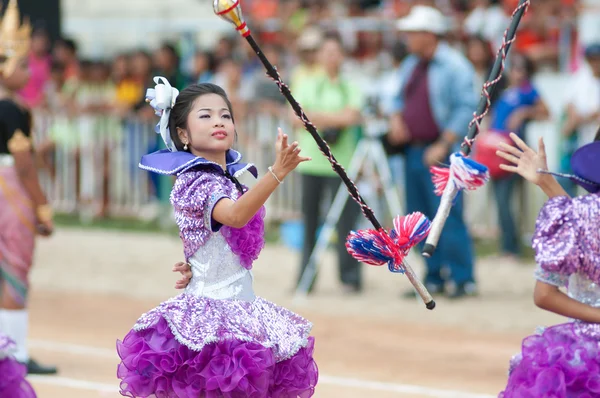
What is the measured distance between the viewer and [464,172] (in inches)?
198

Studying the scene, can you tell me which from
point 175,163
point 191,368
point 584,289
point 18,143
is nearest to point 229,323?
point 191,368

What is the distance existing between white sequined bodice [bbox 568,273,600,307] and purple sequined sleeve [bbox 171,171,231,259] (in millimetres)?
1445

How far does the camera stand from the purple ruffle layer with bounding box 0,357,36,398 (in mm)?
5750

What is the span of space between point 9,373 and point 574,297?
2741mm

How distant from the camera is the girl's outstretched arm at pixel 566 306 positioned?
4645mm

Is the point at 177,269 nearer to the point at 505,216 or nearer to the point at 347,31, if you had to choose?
the point at 505,216

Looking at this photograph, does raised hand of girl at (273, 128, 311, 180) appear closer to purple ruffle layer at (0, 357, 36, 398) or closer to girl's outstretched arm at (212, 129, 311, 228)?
girl's outstretched arm at (212, 129, 311, 228)

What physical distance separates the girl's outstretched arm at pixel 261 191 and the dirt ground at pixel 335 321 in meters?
2.71

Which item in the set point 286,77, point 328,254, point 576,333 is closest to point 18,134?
point 576,333

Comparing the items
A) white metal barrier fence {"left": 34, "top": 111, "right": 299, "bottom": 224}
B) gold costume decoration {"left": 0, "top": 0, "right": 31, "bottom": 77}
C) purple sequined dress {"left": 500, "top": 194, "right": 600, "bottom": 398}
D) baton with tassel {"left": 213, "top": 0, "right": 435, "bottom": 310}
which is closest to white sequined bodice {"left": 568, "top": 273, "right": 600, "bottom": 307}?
purple sequined dress {"left": 500, "top": 194, "right": 600, "bottom": 398}

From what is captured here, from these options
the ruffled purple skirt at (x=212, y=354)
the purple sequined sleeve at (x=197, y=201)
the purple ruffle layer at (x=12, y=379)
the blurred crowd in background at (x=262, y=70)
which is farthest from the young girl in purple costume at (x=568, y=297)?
the blurred crowd in background at (x=262, y=70)

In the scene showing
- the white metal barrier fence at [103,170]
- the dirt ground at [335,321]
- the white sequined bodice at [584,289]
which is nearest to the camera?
the white sequined bodice at [584,289]

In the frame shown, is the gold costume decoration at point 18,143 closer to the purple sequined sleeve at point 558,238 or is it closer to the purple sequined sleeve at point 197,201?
the purple sequined sleeve at point 197,201

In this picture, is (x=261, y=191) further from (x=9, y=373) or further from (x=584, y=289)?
(x=9, y=373)
